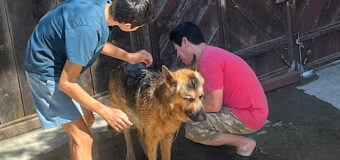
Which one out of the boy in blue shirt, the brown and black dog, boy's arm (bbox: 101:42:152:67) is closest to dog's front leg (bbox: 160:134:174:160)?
the brown and black dog

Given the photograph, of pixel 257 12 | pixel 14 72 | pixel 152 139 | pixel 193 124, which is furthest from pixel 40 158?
pixel 257 12

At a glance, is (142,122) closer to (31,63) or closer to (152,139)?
(152,139)

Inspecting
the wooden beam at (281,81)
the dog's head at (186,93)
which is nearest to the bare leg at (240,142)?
the dog's head at (186,93)

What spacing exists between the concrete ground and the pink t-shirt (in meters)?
0.64

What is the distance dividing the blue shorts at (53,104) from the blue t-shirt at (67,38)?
0.08 meters

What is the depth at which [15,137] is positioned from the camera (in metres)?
5.67

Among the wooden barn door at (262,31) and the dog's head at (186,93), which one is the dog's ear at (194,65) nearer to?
the dog's head at (186,93)

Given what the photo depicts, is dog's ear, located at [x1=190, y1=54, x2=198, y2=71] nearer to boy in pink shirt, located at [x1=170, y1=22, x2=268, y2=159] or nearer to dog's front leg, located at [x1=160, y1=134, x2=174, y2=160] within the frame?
boy in pink shirt, located at [x1=170, y1=22, x2=268, y2=159]

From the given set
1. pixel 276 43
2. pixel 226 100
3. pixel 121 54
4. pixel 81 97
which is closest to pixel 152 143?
pixel 226 100

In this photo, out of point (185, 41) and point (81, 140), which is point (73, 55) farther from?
point (185, 41)

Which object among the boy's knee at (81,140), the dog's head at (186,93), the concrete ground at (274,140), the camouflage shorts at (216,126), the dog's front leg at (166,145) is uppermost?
the dog's head at (186,93)

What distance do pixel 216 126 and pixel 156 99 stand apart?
2.27 feet

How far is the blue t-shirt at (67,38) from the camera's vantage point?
3021 millimetres

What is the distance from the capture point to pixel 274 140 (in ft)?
16.7
